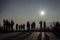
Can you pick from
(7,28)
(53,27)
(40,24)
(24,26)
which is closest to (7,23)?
(7,28)

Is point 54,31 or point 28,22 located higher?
point 28,22

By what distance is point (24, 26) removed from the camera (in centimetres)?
2830

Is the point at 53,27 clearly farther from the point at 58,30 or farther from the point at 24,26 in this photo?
the point at 24,26

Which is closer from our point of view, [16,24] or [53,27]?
[16,24]

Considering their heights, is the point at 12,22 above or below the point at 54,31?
above

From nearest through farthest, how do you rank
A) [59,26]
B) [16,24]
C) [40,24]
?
[40,24], [16,24], [59,26]

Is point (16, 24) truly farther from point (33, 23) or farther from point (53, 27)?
point (53, 27)

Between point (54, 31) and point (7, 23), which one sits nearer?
point (7, 23)

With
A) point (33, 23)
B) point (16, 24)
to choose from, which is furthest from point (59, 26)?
point (16, 24)

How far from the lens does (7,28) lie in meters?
28.6

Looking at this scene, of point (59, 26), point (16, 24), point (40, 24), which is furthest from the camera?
point (59, 26)

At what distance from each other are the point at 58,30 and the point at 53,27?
1300 millimetres

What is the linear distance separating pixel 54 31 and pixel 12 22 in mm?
9993

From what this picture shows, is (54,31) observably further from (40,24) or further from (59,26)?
(40,24)
